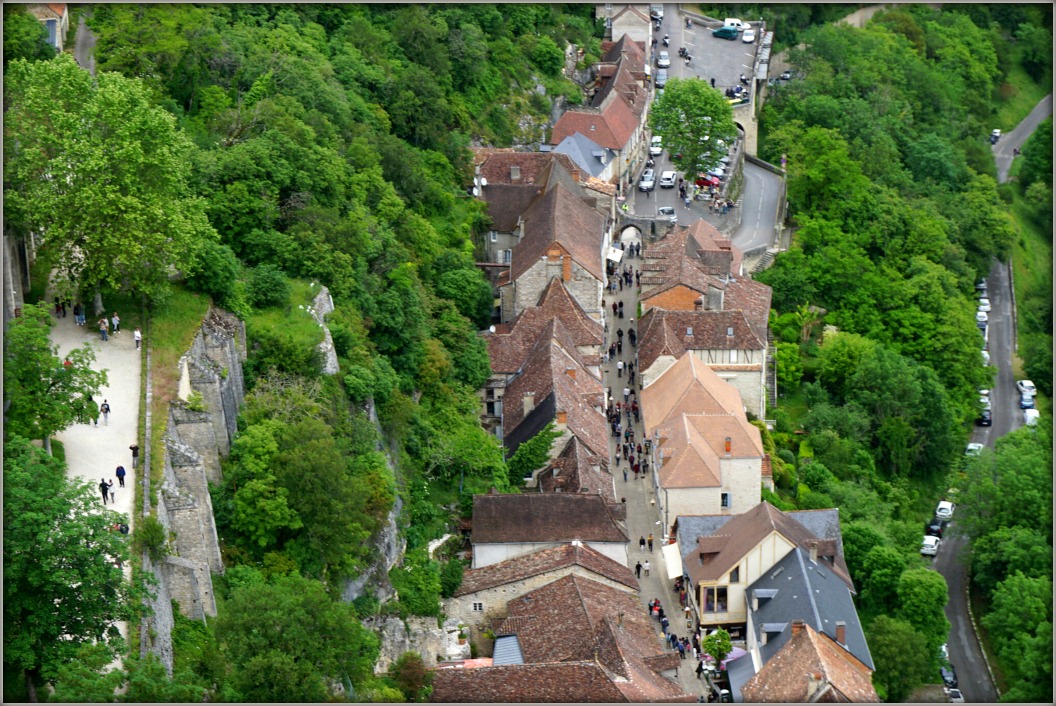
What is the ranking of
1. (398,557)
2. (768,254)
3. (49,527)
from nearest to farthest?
1. (49,527)
2. (398,557)
3. (768,254)

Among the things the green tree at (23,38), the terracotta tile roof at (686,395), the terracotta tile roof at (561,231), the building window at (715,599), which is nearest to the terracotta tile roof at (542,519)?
the building window at (715,599)

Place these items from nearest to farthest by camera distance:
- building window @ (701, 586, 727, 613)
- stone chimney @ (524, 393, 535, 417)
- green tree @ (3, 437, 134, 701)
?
1. green tree @ (3, 437, 134, 701)
2. building window @ (701, 586, 727, 613)
3. stone chimney @ (524, 393, 535, 417)

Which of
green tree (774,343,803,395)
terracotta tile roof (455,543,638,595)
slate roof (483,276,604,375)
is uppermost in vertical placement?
slate roof (483,276,604,375)

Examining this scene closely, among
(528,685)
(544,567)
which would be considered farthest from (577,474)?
(528,685)

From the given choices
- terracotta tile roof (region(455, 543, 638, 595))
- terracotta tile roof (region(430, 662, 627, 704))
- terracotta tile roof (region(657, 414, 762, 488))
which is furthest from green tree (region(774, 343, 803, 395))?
terracotta tile roof (region(430, 662, 627, 704))

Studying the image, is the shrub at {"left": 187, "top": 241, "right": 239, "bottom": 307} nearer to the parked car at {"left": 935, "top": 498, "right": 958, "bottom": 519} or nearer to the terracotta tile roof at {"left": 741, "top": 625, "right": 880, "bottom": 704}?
the terracotta tile roof at {"left": 741, "top": 625, "right": 880, "bottom": 704}

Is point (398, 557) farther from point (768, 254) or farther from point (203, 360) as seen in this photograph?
point (768, 254)

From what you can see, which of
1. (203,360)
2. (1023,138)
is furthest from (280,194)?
(1023,138)
